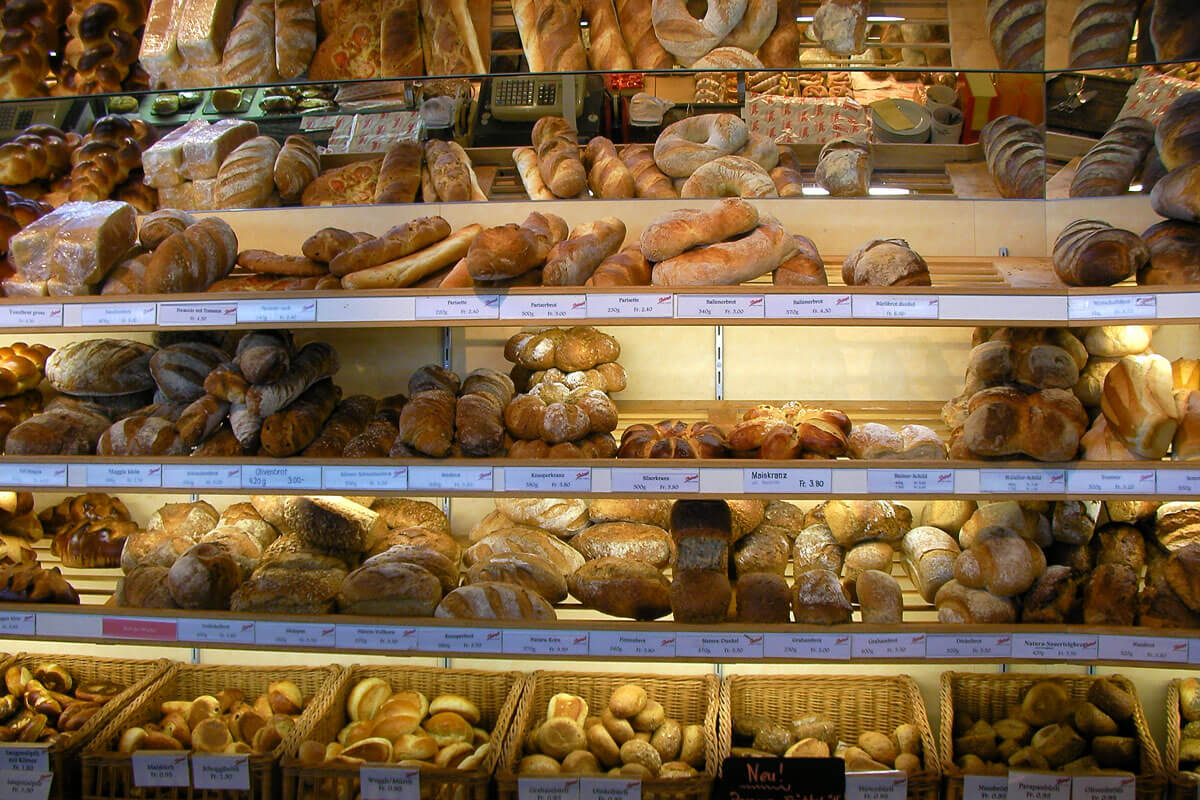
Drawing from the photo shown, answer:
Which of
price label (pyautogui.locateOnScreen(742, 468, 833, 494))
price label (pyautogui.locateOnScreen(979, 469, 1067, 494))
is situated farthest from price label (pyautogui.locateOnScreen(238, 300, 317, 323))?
price label (pyautogui.locateOnScreen(979, 469, 1067, 494))

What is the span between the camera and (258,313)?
1978 millimetres

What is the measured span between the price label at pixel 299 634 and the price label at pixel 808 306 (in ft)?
4.30

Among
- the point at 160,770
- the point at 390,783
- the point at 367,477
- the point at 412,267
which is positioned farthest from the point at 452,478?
the point at 160,770

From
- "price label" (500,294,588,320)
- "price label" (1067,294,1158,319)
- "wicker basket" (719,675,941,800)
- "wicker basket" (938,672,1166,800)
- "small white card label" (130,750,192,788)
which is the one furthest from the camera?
"wicker basket" (719,675,941,800)

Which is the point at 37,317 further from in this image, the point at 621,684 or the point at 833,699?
the point at 833,699

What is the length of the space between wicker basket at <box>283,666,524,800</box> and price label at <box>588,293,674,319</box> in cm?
110

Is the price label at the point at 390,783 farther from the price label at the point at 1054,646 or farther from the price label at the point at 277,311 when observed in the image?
the price label at the point at 1054,646

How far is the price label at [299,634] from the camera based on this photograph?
2.05 metres

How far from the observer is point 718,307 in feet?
6.14

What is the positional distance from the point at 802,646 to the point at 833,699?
16.8 inches

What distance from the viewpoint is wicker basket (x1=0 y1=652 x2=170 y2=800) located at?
6.72ft

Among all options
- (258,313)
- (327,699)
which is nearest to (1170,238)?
(258,313)

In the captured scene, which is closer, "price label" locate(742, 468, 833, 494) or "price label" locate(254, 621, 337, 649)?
"price label" locate(742, 468, 833, 494)

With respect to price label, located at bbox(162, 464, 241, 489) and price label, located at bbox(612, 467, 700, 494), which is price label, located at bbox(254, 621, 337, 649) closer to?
price label, located at bbox(162, 464, 241, 489)
